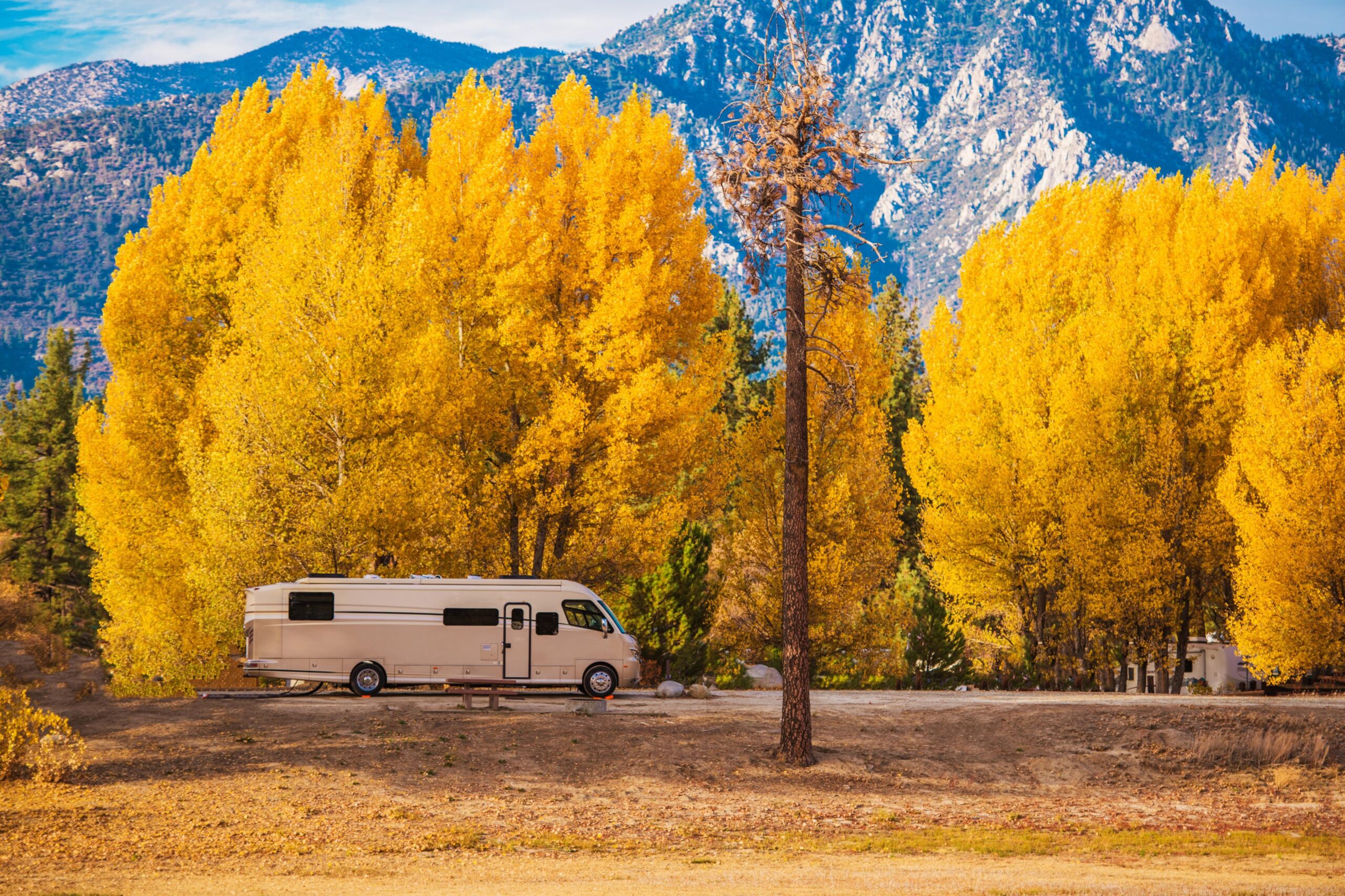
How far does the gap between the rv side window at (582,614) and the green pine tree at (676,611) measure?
5729 millimetres

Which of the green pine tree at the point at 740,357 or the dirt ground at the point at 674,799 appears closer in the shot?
the dirt ground at the point at 674,799

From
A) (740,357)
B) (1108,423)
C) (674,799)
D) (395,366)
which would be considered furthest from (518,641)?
(740,357)

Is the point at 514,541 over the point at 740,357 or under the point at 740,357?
under

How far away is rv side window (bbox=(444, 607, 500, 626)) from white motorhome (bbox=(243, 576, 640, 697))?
0.02 meters

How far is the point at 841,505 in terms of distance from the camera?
29.0m

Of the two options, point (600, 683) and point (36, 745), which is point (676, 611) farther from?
point (36, 745)

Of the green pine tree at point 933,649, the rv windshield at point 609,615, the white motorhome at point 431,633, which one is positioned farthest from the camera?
the green pine tree at point 933,649

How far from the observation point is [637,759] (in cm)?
1853

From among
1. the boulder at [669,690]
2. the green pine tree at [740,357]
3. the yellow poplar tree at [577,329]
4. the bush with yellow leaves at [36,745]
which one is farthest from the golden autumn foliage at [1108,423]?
the bush with yellow leaves at [36,745]

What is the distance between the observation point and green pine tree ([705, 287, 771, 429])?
51.3m

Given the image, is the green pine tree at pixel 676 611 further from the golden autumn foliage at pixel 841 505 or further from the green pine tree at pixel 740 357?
the green pine tree at pixel 740 357

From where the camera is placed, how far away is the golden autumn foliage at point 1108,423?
30.9 m

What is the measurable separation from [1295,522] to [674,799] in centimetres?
1770

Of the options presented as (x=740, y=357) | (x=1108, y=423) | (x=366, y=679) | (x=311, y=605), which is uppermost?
(x=740, y=357)
